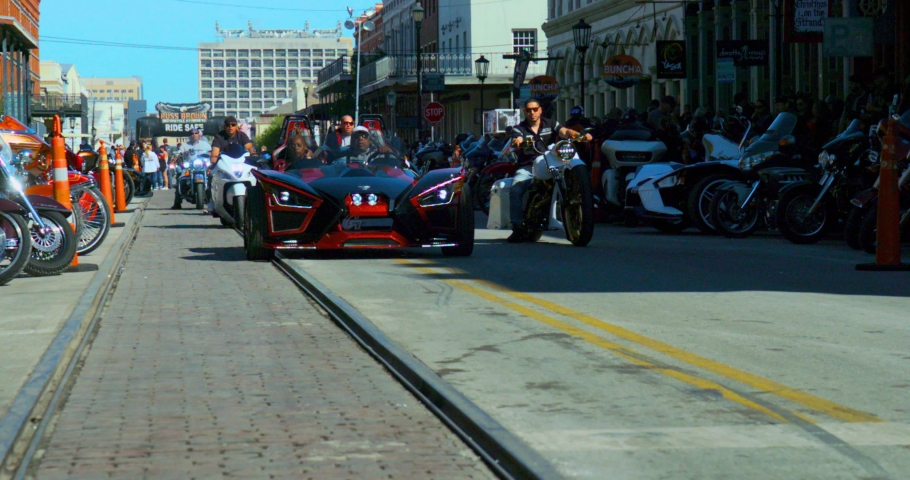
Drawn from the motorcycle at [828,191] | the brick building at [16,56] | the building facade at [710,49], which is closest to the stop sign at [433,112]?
the building facade at [710,49]

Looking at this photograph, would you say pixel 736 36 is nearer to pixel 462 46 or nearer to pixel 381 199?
pixel 381 199

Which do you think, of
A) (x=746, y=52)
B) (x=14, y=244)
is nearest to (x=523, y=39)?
(x=746, y=52)

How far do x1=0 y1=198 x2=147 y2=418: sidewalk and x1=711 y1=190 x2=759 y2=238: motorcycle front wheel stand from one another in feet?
23.3

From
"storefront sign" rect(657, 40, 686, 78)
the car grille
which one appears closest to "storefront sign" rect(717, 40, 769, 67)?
"storefront sign" rect(657, 40, 686, 78)

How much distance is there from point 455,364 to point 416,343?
74cm

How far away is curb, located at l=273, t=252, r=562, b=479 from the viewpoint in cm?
475

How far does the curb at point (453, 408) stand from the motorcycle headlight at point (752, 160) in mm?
9074

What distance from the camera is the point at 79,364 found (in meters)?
7.19

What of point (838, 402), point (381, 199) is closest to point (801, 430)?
point (838, 402)

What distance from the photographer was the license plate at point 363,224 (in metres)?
13.4

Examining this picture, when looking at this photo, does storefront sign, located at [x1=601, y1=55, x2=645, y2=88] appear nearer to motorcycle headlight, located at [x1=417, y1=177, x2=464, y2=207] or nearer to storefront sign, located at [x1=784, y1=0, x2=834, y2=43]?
storefront sign, located at [x1=784, y1=0, x2=834, y2=43]

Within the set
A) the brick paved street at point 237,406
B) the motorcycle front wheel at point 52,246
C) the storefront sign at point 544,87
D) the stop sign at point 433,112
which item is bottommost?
the brick paved street at point 237,406

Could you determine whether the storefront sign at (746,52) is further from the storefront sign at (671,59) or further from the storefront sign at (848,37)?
the storefront sign at (671,59)

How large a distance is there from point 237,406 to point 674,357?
2.17m
